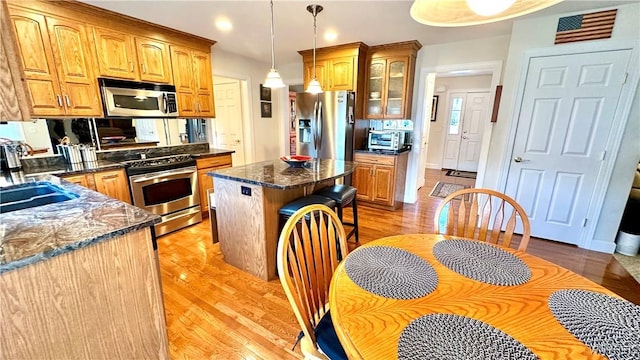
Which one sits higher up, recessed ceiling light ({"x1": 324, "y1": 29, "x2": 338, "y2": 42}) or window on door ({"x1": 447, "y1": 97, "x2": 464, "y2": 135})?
recessed ceiling light ({"x1": 324, "y1": 29, "x2": 338, "y2": 42})

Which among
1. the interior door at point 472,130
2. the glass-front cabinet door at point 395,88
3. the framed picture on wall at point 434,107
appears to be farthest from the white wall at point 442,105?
the glass-front cabinet door at point 395,88

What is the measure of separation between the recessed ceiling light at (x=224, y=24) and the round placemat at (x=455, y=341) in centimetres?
324

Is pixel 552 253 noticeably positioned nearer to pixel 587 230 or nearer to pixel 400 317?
pixel 587 230

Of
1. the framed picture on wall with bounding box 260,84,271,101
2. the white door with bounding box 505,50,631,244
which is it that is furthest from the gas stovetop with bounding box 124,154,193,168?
the white door with bounding box 505,50,631,244

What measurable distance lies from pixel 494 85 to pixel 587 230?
196 cm

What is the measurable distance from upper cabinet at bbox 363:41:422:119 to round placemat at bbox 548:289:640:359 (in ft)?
10.6

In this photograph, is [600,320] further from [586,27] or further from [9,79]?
[586,27]

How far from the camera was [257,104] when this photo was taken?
15.4 ft

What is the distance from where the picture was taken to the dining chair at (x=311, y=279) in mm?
976

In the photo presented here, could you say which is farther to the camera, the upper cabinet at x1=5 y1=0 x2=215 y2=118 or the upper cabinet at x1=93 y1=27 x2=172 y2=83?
the upper cabinet at x1=93 y1=27 x2=172 y2=83

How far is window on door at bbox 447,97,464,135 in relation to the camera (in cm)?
639

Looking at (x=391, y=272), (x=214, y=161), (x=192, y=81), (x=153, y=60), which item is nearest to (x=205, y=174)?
(x=214, y=161)

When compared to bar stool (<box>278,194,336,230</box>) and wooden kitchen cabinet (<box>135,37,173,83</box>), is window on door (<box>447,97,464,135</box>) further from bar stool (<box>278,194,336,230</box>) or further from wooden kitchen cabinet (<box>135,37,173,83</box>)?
wooden kitchen cabinet (<box>135,37,173,83</box>)

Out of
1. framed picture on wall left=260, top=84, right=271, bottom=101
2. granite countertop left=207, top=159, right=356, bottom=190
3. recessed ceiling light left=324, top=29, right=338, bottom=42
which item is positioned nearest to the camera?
granite countertop left=207, top=159, right=356, bottom=190
